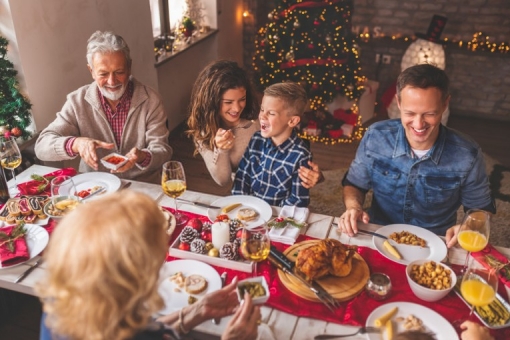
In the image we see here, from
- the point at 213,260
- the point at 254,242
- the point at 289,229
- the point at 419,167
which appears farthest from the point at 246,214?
the point at 419,167

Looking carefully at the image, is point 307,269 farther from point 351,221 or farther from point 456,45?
point 456,45

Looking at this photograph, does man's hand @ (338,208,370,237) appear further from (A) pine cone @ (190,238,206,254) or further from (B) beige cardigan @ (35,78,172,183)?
(B) beige cardigan @ (35,78,172,183)

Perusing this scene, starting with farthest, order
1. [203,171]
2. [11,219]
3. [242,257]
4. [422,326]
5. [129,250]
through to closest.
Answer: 1. [203,171]
2. [11,219]
3. [242,257]
4. [422,326]
5. [129,250]

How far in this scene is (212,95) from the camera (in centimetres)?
239

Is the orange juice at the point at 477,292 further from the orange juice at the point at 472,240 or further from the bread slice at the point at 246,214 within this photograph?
the bread slice at the point at 246,214

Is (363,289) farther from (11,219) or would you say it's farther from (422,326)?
(11,219)

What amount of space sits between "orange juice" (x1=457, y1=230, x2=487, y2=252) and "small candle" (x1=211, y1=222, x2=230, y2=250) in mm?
821

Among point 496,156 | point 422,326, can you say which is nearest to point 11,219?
point 422,326

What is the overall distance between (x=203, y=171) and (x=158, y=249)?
3.12 m

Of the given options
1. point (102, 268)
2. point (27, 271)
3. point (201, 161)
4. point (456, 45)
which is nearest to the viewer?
point (102, 268)

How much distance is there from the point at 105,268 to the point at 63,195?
1.00m

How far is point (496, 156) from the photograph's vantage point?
14.6ft

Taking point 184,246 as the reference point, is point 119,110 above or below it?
above

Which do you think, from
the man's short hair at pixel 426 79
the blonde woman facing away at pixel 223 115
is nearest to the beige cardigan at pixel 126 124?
the blonde woman facing away at pixel 223 115
